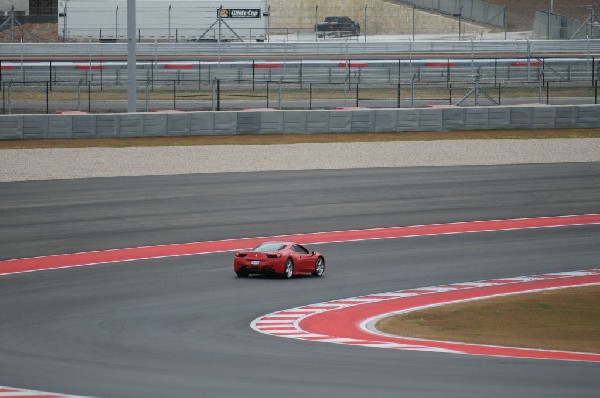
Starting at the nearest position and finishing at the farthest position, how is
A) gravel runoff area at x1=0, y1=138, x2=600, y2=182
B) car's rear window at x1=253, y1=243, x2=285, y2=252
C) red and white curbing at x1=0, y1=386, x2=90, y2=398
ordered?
red and white curbing at x1=0, y1=386, x2=90, y2=398 < car's rear window at x1=253, y1=243, x2=285, y2=252 < gravel runoff area at x1=0, y1=138, x2=600, y2=182

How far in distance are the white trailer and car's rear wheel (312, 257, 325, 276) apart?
48.2m

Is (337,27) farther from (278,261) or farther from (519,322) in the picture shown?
(519,322)

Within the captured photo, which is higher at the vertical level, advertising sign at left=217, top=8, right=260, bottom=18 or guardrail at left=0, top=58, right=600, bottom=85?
advertising sign at left=217, top=8, right=260, bottom=18

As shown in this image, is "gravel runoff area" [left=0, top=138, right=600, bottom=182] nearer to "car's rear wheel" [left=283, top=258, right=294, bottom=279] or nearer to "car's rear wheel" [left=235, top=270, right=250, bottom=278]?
"car's rear wheel" [left=235, top=270, right=250, bottom=278]

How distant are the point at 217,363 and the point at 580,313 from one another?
28.3ft

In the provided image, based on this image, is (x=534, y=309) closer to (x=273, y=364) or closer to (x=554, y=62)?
(x=273, y=364)

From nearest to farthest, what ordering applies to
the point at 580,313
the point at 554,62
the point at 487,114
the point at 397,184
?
the point at 580,313, the point at 397,184, the point at 487,114, the point at 554,62

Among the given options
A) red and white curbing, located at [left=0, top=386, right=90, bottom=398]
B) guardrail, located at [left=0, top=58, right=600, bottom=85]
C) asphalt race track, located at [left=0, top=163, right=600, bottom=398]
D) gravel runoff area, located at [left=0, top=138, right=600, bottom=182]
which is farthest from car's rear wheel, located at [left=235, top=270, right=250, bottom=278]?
guardrail, located at [left=0, top=58, right=600, bottom=85]

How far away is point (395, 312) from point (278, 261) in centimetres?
385

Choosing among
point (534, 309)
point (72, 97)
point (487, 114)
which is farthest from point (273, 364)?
point (72, 97)

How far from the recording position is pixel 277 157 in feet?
137

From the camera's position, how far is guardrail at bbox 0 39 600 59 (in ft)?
226

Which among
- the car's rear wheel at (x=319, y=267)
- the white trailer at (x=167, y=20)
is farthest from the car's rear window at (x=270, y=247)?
the white trailer at (x=167, y=20)

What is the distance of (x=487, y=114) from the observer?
156 feet
